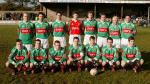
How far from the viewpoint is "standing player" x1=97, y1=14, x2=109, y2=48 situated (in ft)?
41.1

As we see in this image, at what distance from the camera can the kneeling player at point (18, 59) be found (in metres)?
10.7

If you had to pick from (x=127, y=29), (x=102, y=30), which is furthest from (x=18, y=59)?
(x=127, y=29)

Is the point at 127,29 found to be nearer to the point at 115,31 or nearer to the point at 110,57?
the point at 115,31

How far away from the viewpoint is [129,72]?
1112 cm

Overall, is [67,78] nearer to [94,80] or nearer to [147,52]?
[94,80]

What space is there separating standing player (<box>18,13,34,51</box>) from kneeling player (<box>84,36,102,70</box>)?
81.1 inches

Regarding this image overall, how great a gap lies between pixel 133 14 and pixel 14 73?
143ft

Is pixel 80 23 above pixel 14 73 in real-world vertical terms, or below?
above

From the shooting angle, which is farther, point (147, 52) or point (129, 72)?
point (147, 52)

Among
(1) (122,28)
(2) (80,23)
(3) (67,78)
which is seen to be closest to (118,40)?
(1) (122,28)

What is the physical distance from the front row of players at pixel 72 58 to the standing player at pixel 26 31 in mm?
1103

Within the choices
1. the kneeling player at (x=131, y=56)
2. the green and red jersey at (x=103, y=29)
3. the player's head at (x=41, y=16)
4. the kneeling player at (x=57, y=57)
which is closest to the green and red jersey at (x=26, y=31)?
the player's head at (x=41, y=16)

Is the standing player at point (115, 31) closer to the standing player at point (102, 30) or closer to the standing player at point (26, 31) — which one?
the standing player at point (102, 30)

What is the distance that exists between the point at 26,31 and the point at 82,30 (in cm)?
209
